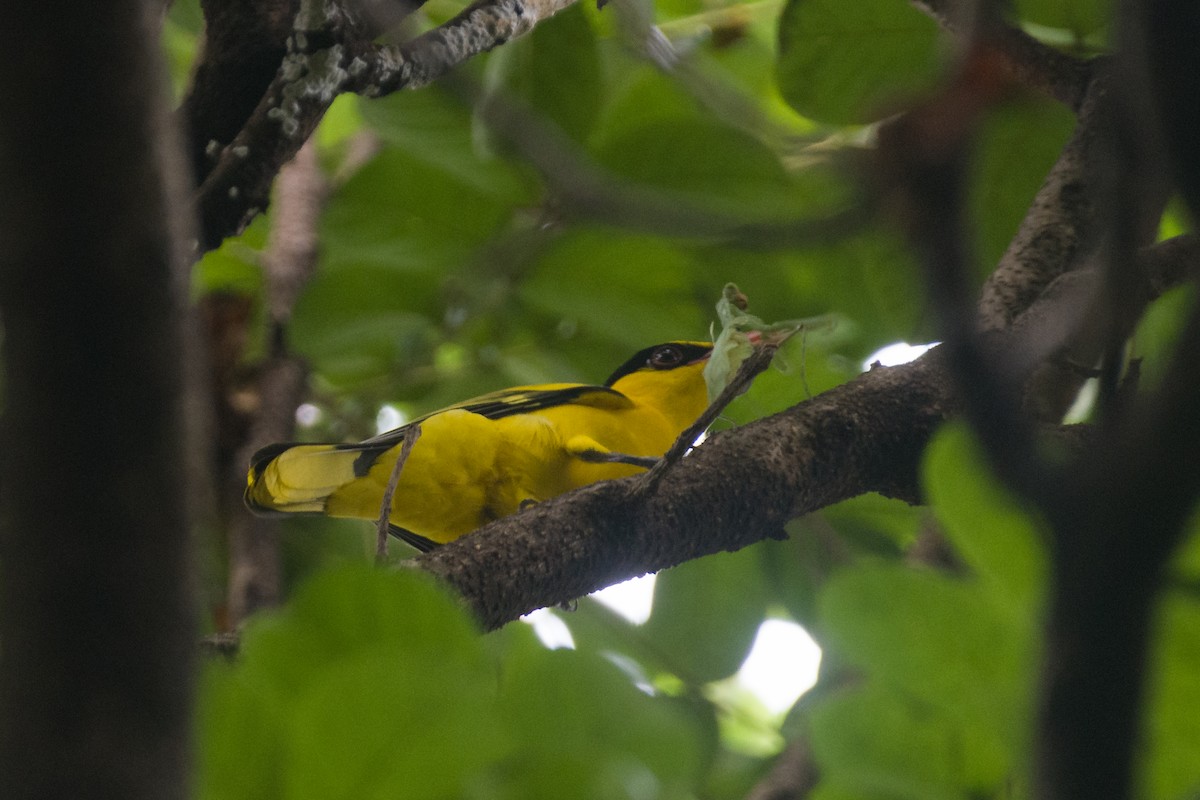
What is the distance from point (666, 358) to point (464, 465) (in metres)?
0.90

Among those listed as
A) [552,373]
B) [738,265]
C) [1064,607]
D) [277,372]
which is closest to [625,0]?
[738,265]

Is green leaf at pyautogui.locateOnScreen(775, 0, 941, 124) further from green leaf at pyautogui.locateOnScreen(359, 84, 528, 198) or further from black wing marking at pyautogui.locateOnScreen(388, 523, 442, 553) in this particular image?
black wing marking at pyautogui.locateOnScreen(388, 523, 442, 553)

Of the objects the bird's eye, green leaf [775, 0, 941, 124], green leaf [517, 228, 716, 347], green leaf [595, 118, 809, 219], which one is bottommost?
the bird's eye

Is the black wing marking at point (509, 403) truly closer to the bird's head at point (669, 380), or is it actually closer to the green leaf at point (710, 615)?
the bird's head at point (669, 380)

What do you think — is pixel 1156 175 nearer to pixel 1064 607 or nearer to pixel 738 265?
pixel 1064 607

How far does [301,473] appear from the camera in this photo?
10.6ft

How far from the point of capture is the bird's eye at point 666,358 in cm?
377

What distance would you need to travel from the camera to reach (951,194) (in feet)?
1.70

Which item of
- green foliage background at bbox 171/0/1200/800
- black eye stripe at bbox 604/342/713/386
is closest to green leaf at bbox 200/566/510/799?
green foliage background at bbox 171/0/1200/800

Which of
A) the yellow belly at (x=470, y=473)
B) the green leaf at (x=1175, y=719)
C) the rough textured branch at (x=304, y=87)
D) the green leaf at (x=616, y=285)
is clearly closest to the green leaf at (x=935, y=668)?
the green leaf at (x=1175, y=719)

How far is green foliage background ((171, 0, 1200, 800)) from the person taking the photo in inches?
36.0

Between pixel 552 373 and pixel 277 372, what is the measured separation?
103 centimetres

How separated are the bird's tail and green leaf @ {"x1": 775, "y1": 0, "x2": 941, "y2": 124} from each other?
62.2 inches

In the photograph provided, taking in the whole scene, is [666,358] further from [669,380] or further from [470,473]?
[470,473]
